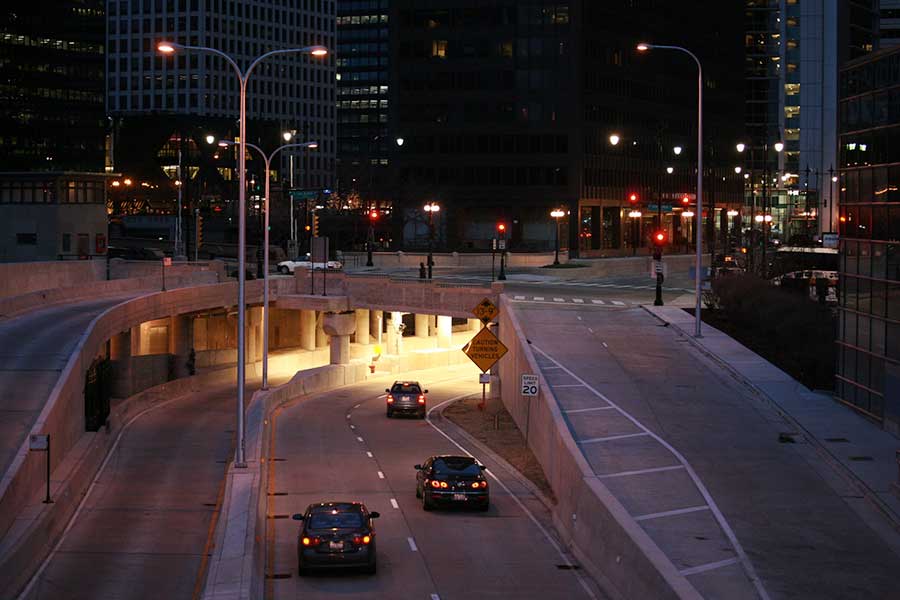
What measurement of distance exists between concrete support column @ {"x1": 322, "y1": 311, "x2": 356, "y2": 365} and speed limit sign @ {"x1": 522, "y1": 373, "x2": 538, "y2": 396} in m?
36.9

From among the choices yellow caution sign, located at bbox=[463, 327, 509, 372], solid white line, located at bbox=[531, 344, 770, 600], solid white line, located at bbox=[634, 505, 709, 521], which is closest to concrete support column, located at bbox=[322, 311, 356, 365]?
yellow caution sign, located at bbox=[463, 327, 509, 372]

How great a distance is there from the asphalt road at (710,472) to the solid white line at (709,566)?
0.12 feet

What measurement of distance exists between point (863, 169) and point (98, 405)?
29.7 m

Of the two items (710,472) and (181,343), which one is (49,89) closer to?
(181,343)

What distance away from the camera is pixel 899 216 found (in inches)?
1487

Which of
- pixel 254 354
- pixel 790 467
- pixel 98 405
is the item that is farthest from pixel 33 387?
pixel 254 354

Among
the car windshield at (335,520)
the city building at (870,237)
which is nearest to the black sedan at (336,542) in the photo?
the car windshield at (335,520)

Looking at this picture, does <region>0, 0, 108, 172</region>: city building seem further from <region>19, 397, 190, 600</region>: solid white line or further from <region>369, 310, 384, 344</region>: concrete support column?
<region>19, 397, 190, 600</region>: solid white line

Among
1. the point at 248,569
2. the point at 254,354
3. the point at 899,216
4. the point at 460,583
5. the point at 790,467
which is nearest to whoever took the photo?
the point at 248,569

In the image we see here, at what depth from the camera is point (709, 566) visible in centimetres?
2358

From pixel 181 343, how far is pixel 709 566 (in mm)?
61532

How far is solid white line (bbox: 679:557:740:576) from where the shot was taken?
23.2 metres

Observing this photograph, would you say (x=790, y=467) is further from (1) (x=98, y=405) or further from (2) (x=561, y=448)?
(1) (x=98, y=405)

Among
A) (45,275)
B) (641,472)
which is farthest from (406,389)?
(45,275)
